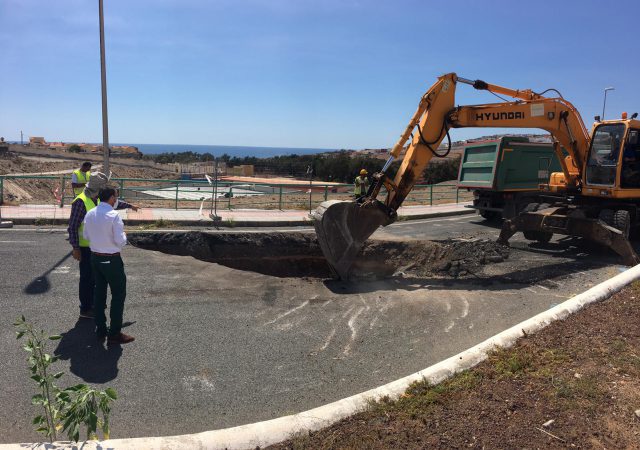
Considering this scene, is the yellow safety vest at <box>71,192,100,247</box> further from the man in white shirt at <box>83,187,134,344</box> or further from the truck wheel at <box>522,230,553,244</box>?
the truck wheel at <box>522,230,553,244</box>

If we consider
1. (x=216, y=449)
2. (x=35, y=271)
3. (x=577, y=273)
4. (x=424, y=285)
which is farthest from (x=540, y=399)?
(x=35, y=271)

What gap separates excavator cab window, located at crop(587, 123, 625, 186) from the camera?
10383mm

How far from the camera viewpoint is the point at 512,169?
15836 mm

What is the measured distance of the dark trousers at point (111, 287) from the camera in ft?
16.8

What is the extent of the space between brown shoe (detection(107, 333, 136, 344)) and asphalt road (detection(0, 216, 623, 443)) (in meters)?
0.10

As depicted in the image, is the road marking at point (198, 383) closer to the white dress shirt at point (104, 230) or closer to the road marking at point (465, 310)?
the white dress shirt at point (104, 230)

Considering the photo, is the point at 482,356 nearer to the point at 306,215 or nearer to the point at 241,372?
the point at 241,372

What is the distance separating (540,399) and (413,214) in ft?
48.7

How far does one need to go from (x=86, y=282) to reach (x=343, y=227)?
160 inches

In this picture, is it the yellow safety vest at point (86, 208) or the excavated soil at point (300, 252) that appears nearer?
the yellow safety vest at point (86, 208)

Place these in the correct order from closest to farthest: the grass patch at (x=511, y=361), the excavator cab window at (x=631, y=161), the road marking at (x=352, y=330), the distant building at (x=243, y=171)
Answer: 1. the grass patch at (x=511, y=361)
2. the road marking at (x=352, y=330)
3. the excavator cab window at (x=631, y=161)
4. the distant building at (x=243, y=171)

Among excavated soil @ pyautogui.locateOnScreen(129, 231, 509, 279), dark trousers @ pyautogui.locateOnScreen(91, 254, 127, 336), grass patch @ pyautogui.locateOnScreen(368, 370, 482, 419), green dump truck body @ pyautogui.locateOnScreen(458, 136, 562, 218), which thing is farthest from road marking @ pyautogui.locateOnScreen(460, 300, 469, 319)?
green dump truck body @ pyautogui.locateOnScreen(458, 136, 562, 218)

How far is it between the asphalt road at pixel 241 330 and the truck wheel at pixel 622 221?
1.08 metres

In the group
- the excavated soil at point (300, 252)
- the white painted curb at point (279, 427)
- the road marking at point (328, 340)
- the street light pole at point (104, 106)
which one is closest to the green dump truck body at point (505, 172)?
the excavated soil at point (300, 252)
